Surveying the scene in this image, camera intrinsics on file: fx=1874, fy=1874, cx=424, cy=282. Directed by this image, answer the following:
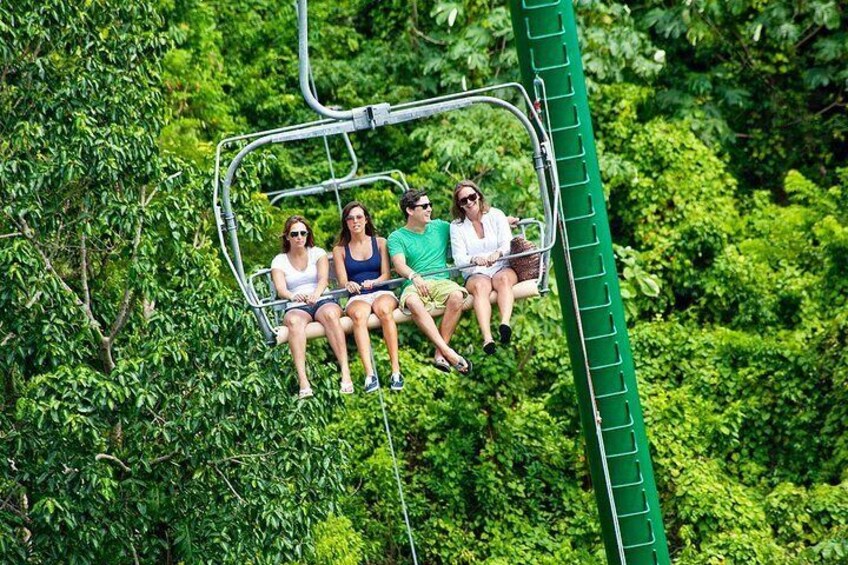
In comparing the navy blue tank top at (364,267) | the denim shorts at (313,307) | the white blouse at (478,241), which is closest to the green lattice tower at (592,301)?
the white blouse at (478,241)

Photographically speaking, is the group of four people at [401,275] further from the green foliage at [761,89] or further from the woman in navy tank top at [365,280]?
the green foliage at [761,89]

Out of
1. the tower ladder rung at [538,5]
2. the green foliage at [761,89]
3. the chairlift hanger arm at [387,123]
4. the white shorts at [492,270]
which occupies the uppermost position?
the green foliage at [761,89]

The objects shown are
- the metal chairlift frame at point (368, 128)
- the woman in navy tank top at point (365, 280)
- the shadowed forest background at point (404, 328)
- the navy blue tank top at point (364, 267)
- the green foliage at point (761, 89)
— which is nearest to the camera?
the metal chairlift frame at point (368, 128)

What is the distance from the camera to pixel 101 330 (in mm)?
11289

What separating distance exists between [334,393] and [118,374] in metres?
1.35

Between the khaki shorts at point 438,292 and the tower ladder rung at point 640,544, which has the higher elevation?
the khaki shorts at point 438,292

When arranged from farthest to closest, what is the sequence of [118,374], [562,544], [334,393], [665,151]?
[665,151] → [562,544] → [334,393] → [118,374]

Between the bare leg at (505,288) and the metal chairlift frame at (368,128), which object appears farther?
the bare leg at (505,288)

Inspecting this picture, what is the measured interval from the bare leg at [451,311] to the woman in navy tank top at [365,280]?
250 mm

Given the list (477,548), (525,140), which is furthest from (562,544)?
(525,140)

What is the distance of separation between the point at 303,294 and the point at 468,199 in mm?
863

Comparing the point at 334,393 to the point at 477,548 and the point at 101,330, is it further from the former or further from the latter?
the point at 477,548

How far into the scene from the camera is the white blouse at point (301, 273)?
28.4 feet

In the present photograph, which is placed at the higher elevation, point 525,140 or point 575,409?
point 525,140
